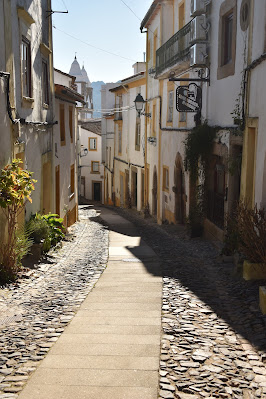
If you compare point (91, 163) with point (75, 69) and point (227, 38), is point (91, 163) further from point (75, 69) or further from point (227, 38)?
point (227, 38)

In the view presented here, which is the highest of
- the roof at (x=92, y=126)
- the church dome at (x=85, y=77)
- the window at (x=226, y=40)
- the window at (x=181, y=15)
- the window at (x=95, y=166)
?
the church dome at (x=85, y=77)

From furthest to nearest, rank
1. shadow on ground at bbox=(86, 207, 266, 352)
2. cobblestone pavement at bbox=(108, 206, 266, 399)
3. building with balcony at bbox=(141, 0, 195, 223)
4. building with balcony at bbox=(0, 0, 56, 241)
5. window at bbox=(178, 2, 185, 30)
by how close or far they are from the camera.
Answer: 1. window at bbox=(178, 2, 185, 30)
2. building with balcony at bbox=(141, 0, 195, 223)
3. building with balcony at bbox=(0, 0, 56, 241)
4. shadow on ground at bbox=(86, 207, 266, 352)
5. cobblestone pavement at bbox=(108, 206, 266, 399)

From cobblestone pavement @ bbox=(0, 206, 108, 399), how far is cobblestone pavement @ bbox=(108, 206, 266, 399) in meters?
1.24

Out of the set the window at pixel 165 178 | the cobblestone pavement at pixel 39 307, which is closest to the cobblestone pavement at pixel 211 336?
the cobblestone pavement at pixel 39 307

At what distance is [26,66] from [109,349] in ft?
25.3

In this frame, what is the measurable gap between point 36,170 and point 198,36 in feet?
17.6

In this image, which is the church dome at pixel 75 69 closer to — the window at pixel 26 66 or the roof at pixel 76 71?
the roof at pixel 76 71

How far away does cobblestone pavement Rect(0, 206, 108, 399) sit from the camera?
4667 millimetres

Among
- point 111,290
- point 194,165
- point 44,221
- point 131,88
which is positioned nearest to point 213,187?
point 194,165

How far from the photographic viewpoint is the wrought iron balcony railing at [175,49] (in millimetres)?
14422

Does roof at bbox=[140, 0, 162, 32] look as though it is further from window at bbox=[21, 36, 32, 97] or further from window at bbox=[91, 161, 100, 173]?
window at bbox=[91, 161, 100, 173]

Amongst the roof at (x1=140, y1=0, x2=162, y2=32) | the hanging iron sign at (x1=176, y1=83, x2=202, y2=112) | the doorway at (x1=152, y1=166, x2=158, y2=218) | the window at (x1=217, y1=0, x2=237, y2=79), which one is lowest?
the doorway at (x1=152, y1=166, x2=158, y2=218)

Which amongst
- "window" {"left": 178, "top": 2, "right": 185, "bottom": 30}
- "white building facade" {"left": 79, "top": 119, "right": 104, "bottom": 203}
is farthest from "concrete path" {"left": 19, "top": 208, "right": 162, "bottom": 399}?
"white building facade" {"left": 79, "top": 119, "right": 104, "bottom": 203}

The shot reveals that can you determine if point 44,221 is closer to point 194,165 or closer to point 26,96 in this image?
point 26,96
